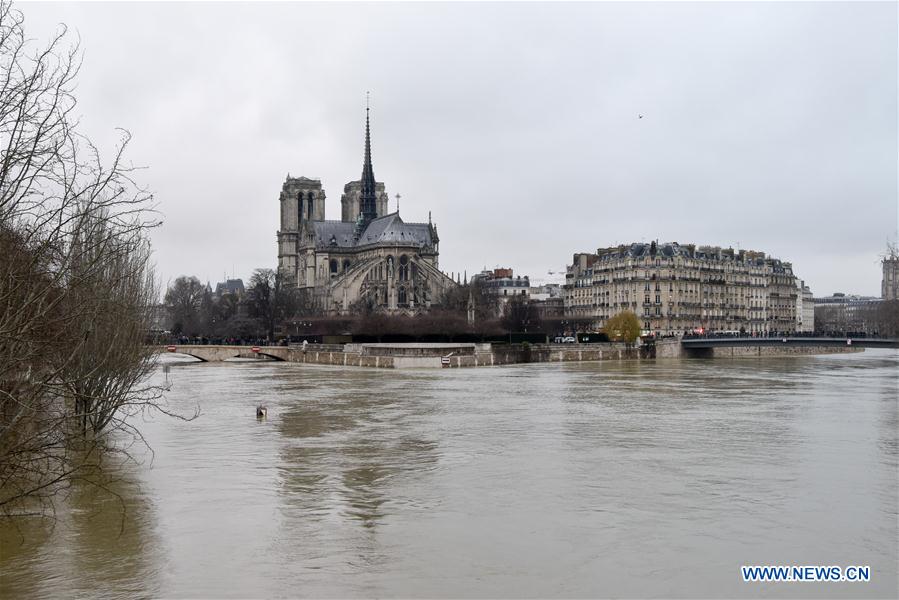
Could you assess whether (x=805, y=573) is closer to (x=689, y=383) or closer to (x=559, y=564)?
(x=559, y=564)

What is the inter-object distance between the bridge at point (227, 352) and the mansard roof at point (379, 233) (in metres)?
39.2

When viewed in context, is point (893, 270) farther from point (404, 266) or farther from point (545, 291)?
point (545, 291)

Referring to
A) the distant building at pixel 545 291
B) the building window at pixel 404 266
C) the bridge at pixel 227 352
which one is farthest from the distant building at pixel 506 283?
the bridge at pixel 227 352

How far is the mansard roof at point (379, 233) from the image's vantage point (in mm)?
114688

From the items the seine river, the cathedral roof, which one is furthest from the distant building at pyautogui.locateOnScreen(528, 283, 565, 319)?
the seine river

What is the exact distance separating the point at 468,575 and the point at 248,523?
4.02m

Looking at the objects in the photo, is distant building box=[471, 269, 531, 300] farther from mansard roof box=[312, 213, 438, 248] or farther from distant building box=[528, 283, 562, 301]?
mansard roof box=[312, 213, 438, 248]

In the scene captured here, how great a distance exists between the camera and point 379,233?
117m

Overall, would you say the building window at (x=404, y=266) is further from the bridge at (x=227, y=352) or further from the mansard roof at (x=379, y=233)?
the bridge at (x=227, y=352)

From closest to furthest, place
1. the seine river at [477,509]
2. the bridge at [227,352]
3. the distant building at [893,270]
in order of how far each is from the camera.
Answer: the seine river at [477,509]
the distant building at [893,270]
the bridge at [227,352]

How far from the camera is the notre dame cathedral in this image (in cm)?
10950

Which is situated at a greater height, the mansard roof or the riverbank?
the mansard roof

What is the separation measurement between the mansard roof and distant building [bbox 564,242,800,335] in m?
19.2

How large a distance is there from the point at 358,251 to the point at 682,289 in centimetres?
3945
